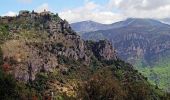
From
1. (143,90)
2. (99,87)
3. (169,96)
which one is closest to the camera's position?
(99,87)

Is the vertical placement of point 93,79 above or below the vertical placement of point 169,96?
above

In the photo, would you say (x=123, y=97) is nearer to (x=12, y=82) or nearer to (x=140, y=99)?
(x=140, y=99)

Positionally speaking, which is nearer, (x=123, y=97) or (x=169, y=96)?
(x=123, y=97)

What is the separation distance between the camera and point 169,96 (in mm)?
128000

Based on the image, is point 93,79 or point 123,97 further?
point 123,97

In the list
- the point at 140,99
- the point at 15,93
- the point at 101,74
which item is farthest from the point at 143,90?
the point at 15,93

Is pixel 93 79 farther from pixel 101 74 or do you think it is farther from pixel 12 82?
pixel 12 82

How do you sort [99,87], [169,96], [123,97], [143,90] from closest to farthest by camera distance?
1. [99,87]
2. [123,97]
3. [143,90]
4. [169,96]

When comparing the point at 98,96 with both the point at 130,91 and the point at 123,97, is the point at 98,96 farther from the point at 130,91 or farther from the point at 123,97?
the point at 130,91

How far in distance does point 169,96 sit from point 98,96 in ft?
124

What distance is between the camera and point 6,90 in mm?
97188

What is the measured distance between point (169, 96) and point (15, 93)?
49617 mm

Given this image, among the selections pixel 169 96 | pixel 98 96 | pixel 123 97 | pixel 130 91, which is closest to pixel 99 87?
pixel 98 96

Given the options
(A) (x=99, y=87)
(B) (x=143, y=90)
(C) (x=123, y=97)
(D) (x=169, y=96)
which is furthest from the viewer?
(D) (x=169, y=96)
